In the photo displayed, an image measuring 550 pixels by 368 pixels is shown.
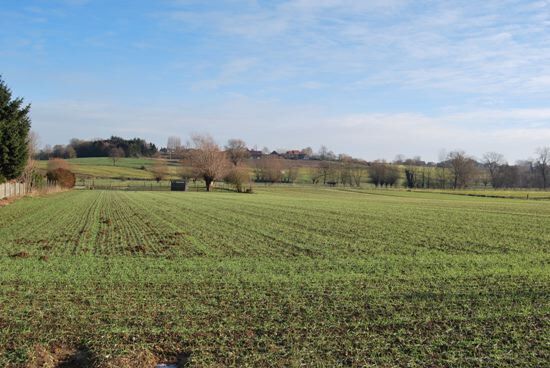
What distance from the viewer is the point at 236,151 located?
5630 inches

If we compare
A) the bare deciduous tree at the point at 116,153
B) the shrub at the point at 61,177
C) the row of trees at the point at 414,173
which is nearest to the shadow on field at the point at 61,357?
the shrub at the point at 61,177

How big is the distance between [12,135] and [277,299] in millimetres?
34407

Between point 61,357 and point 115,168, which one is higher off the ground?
point 115,168

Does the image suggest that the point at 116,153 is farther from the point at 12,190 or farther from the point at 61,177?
the point at 12,190

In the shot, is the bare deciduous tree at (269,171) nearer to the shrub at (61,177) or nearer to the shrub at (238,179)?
the shrub at (238,179)

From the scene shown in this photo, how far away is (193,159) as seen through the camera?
298 ft

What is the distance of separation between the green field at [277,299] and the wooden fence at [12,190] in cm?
2846

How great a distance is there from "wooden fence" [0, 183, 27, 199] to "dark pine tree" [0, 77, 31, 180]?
4.81 metres

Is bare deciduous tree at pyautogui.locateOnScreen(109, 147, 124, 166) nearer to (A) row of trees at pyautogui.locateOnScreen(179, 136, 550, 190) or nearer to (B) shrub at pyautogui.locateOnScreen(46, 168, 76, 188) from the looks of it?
(A) row of trees at pyautogui.locateOnScreen(179, 136, 550, 190)

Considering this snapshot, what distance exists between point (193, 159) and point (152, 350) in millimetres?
85554

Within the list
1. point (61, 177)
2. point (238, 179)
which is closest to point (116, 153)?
point (61, 177)

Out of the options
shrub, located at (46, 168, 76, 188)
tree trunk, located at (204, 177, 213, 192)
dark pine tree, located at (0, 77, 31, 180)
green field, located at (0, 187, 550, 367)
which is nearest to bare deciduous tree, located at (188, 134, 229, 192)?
tree trunk, located at (204, 177, 213, 192)

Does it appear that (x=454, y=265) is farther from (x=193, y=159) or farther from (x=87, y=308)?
(x=193, y=159)

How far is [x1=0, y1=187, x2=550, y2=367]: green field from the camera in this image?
6.68 meters
